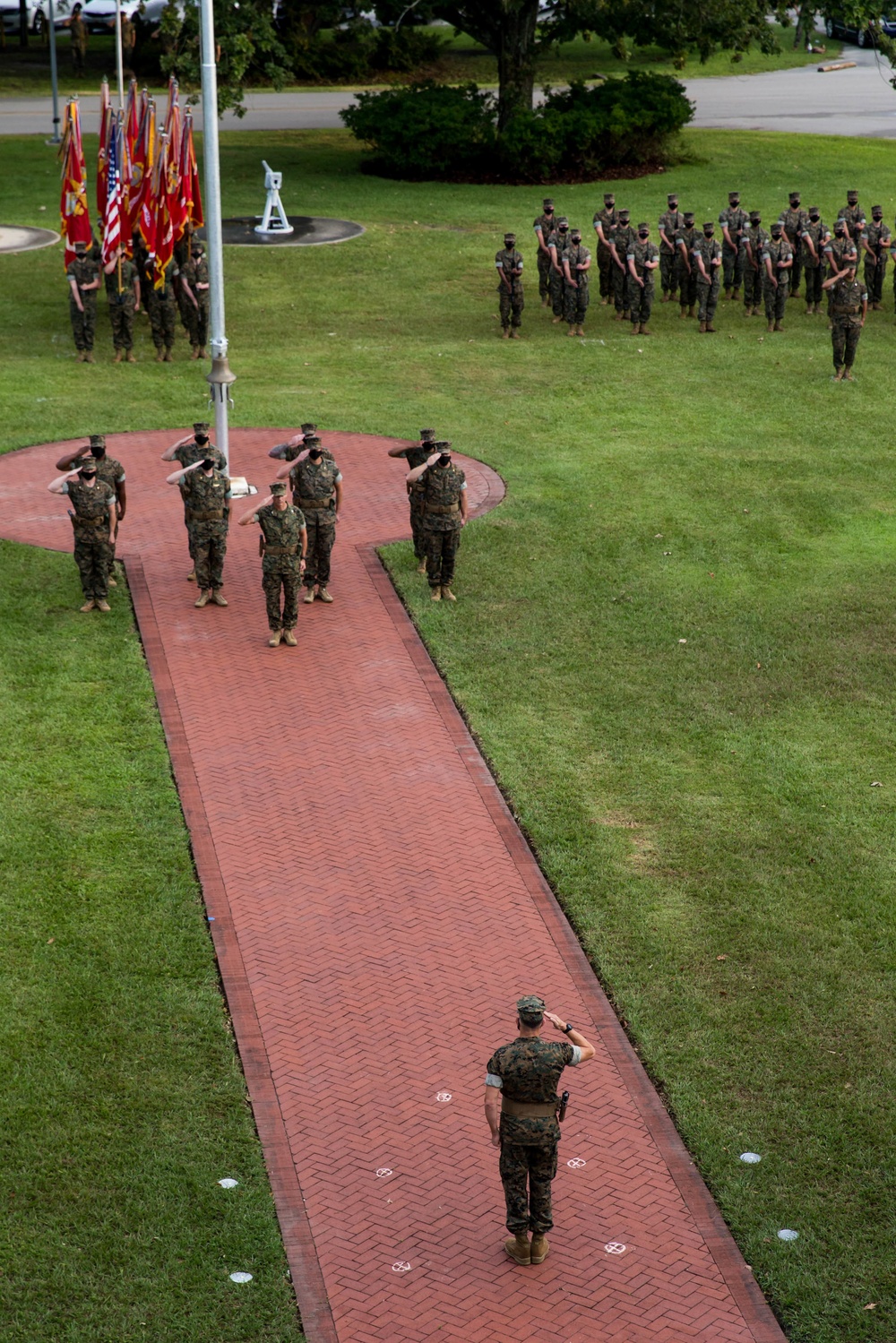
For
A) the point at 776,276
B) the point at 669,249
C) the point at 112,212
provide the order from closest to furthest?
the point at 112,212 < the point at 776,276 < the point at 669,249

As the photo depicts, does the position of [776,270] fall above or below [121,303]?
above

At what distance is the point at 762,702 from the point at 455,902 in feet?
15.8

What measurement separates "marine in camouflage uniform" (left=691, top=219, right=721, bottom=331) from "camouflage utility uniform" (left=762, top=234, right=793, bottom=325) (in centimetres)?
87

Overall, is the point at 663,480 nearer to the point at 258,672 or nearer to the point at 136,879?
the point at 258,672

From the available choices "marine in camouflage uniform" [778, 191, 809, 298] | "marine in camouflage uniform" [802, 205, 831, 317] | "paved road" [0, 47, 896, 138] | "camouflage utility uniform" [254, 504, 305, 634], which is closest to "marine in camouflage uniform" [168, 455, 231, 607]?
"camouflage utility uniform" [254, 504, 305, 634]

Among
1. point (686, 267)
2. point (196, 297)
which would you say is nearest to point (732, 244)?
point (686, 267)

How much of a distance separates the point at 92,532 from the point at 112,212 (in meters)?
11.0

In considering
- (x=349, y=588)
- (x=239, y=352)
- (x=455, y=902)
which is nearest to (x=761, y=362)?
(x=239, y=352)

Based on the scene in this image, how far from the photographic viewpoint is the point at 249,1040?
11.2 m

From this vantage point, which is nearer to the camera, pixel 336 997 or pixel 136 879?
pixel 336 997

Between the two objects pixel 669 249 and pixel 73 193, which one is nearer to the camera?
pixel 73 193

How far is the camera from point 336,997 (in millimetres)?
11742

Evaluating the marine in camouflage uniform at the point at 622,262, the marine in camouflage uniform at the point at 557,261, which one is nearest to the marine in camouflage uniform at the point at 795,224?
the marine in camouflage uniform at the point at 622,262

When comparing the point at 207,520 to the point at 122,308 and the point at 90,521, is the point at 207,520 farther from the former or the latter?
the point at 122,308
